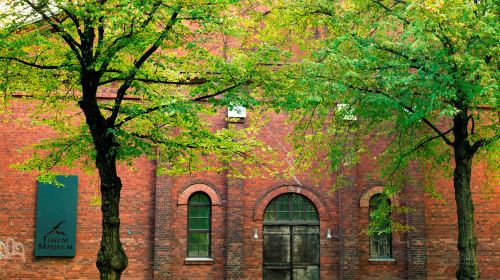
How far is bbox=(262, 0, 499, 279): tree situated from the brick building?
4.07m

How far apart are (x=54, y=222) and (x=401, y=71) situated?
1111cm

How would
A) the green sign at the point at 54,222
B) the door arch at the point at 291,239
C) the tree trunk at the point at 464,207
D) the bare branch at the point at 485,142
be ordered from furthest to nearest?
the door arch at the point at 291,239, the green sign at the point at 54,222, the tree trunk at the point at 464,207, the bare branch at the point at 485,142

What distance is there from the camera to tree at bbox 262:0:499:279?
38.5ft

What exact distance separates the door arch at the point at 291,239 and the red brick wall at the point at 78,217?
11.7 feet

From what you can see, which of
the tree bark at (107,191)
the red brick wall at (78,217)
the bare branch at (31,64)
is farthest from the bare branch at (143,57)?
the red brick wall at (78,217)

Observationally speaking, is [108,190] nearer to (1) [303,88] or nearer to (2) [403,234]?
(1) [303,88]

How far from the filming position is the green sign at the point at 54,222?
1891cm

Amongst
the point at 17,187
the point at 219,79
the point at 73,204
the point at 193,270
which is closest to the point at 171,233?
the point at 193,270

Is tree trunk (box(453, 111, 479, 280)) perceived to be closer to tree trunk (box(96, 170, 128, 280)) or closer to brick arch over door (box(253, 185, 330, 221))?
brick arch over door (box(253, 185, 330, 221))

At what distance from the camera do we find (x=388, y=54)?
14062mm

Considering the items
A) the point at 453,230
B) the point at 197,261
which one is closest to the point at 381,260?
the point at 453,230

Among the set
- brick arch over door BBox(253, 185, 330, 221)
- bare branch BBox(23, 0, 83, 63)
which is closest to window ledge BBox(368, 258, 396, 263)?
brick arch over door BBox(253, 185, 330, 221)

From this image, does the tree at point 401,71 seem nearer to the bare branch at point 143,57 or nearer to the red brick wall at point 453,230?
the bare branch at point 143,57

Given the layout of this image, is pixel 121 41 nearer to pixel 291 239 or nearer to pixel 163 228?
pixel 163 228
